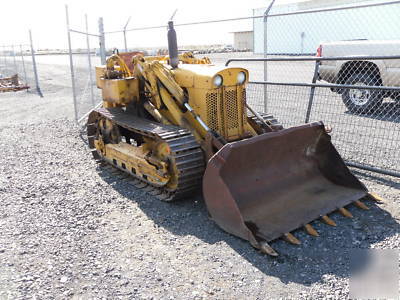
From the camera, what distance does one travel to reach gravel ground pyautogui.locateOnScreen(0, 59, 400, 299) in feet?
11.9

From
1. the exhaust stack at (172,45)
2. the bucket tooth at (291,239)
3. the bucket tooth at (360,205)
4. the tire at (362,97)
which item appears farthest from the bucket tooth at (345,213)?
the tire at (362,97)

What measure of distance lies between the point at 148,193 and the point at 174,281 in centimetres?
221

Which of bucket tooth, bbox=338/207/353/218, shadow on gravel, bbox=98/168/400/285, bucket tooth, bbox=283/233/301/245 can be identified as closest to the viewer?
shadow on gravel, bbox=98/168/400/285

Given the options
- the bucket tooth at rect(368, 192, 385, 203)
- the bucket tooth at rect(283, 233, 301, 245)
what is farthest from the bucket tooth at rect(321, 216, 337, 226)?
the bucket tooth at rect(368, 192, 385, 203)

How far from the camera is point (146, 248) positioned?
4.34 meters

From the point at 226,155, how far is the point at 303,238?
45.5 inches

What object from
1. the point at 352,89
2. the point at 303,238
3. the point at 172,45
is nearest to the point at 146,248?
the point at 303,238

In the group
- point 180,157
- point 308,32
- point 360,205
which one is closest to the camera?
point 360,205

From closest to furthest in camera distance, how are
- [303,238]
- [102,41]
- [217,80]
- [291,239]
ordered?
[291,239] < [303,238] < [217,80] < [102,41]

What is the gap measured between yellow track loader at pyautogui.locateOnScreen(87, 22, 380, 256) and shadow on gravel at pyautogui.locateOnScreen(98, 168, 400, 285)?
11 cm

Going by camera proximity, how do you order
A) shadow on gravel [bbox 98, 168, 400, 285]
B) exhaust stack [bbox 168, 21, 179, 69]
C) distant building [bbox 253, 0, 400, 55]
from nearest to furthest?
shadow on gravel [bbox 98, 168, 400, 285] → exhaust stack [bbox 168, 21, 179, 69] → distant building [bbox 253, 0, 400, 55]

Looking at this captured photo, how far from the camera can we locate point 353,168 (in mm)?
6426

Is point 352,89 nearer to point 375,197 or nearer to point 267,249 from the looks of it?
point 375,197

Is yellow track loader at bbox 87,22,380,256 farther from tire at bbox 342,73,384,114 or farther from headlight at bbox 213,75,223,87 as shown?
tire at bbox 342,73,384,114
